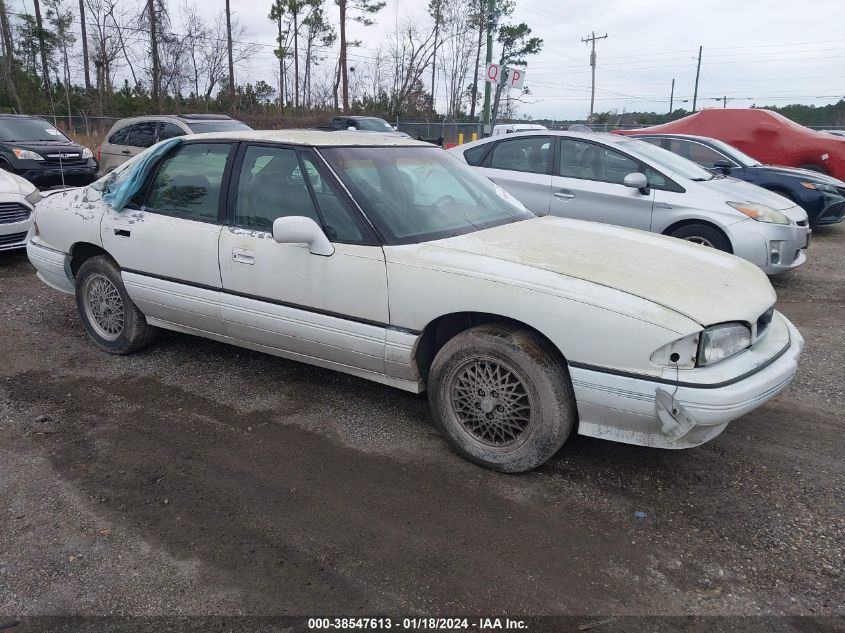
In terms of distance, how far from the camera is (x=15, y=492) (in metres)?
3.15

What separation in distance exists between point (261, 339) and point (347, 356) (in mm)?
674

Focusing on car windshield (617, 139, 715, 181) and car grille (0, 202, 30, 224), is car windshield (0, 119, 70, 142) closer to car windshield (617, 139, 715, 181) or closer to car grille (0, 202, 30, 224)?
car grille (0, 202, 30, 224)

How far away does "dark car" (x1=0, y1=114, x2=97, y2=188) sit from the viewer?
12.2 meters

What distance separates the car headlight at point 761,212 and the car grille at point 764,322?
3552 mm

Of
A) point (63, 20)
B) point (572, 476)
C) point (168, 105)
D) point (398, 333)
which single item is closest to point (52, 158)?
point (398, 333)

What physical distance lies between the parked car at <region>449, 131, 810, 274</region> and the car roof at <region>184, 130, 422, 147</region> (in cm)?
219

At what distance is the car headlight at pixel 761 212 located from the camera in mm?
6566

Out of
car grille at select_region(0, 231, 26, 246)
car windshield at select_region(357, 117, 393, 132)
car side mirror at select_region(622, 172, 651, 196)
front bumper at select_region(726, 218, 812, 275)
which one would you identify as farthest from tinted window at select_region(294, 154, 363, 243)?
car windshield at select_region(357, 117, 393, 132)

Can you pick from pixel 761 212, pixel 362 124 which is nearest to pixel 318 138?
pixel 761 212

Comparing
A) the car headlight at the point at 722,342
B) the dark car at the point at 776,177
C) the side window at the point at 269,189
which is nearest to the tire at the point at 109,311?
the side window at the point at 269,189

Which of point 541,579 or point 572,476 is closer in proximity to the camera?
point 541,579

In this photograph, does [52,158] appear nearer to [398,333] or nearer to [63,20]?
[398,333]

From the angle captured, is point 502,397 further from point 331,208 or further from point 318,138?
point 318,138

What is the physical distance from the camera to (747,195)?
7047mm
